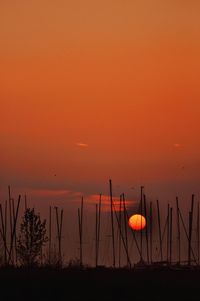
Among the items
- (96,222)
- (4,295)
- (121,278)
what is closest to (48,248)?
(96,222)

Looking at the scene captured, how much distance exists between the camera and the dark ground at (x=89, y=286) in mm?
30328

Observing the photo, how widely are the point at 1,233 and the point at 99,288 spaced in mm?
25243

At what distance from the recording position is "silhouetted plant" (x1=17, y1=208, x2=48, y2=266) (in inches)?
2301

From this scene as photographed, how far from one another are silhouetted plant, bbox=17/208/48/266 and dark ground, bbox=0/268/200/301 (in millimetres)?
22831

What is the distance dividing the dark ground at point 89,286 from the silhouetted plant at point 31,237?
2283 cm

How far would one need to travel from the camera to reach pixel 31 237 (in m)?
59.2

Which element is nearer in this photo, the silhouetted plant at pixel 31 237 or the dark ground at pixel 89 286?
the dark ground at pixel 89 286

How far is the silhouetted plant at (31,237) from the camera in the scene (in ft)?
192

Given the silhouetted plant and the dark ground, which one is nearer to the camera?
the dark ground

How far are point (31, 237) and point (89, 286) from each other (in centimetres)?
2785

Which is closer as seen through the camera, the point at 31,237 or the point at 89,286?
the point at 89,286

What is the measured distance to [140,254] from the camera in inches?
2479

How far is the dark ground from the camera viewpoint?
3033cm

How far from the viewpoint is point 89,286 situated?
3175cm
